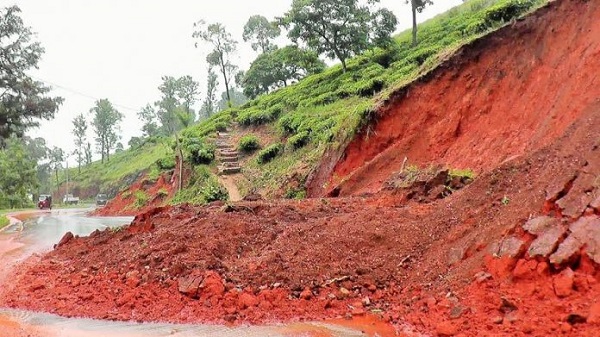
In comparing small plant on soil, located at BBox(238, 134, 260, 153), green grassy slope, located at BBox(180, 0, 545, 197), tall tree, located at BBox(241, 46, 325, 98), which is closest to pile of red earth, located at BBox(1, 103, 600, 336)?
green grassy slope, located at BBox(180, 0, 545, 197)

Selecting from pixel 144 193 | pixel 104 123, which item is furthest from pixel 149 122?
pixel 144 193

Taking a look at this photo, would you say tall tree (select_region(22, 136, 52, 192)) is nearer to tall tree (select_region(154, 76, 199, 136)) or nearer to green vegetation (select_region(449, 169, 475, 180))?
tall tree (select_region(154, 76, 199, 136))

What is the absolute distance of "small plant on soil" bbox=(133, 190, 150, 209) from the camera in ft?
113

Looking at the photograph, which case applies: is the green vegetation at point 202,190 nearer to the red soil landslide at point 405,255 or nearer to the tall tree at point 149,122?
the red soil landslide at point 405,255

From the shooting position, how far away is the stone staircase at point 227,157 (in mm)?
27359

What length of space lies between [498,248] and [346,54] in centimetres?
2847

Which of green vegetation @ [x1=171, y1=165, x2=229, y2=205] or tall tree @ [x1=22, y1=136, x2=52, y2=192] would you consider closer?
green vegetation @ [x1=171, y1=165, x2=229, y2=205]

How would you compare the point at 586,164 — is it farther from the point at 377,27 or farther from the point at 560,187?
the point at 377,27

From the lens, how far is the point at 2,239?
1673cm

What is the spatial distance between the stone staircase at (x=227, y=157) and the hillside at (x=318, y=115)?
41 centimetres

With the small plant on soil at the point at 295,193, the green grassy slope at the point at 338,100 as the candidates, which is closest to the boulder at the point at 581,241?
the green grassy slope at the point at 338,100

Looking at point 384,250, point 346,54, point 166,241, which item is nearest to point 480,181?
point 384,250

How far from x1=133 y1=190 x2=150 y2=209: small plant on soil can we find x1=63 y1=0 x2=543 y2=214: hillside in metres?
0.19

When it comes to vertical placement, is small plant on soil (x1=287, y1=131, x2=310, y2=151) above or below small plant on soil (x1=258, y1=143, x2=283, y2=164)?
above
